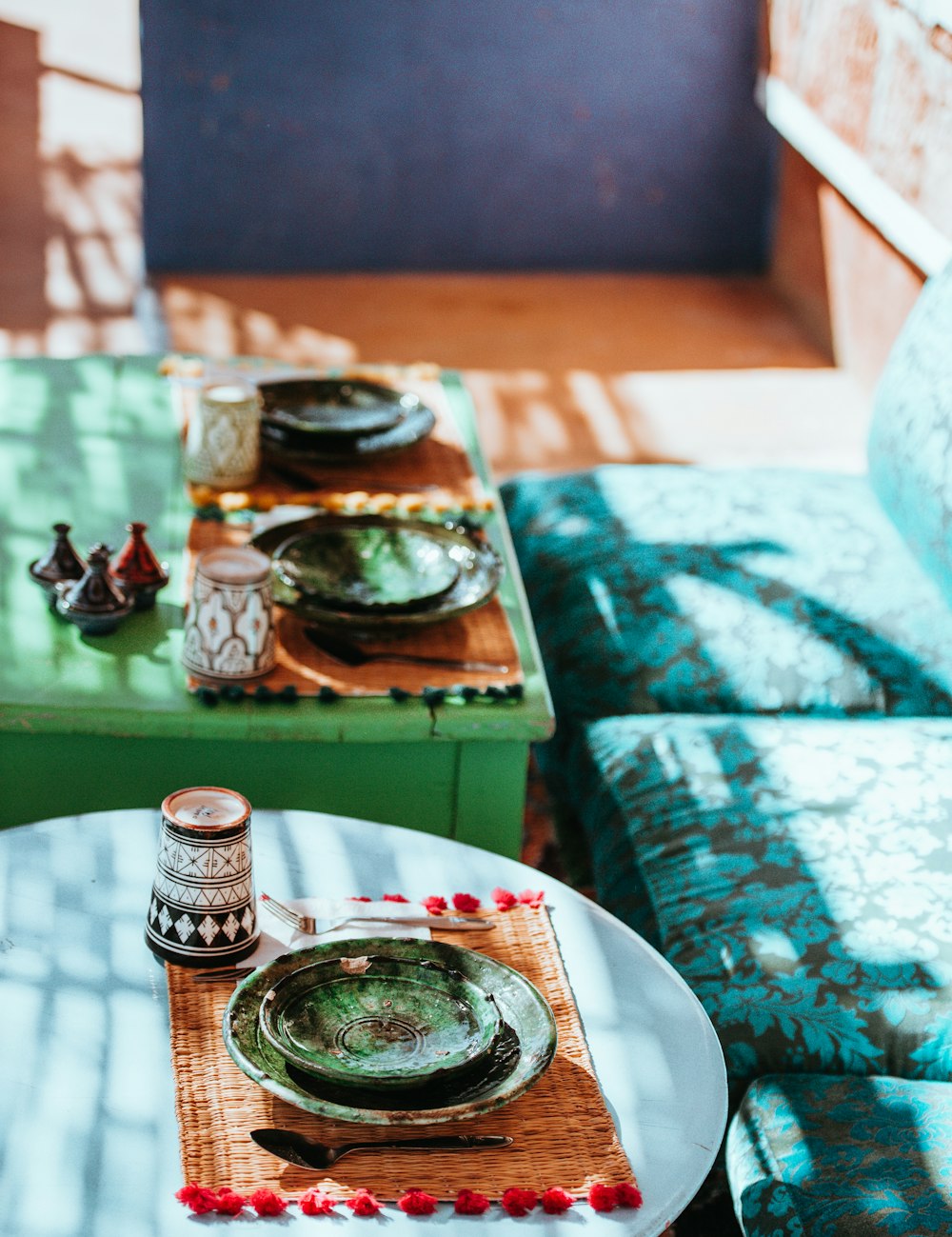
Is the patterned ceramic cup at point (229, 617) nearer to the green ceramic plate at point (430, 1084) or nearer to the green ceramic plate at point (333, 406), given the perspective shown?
the green ceramic plate at point (430, 1084)

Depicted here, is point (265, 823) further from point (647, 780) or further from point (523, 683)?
point (647, 780)

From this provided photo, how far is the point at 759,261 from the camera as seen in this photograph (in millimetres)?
5145

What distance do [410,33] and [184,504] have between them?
124 inches

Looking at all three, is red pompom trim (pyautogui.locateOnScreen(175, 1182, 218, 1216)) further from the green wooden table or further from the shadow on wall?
the shadow on wall

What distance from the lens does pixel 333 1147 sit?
3.44 ft

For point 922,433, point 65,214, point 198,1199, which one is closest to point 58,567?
point 198,1199

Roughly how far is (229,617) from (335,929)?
42 centimetres

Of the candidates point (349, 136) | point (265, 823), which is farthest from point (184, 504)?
point (349, 136)

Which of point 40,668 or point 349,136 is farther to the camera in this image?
point 349,136

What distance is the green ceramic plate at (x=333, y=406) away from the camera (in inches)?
84.4

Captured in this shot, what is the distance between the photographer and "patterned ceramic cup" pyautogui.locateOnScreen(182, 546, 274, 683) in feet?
5.06

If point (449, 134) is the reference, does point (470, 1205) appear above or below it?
above

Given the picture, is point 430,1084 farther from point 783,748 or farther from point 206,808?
point 783,748

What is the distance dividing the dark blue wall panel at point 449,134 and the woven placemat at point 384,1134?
397cm
